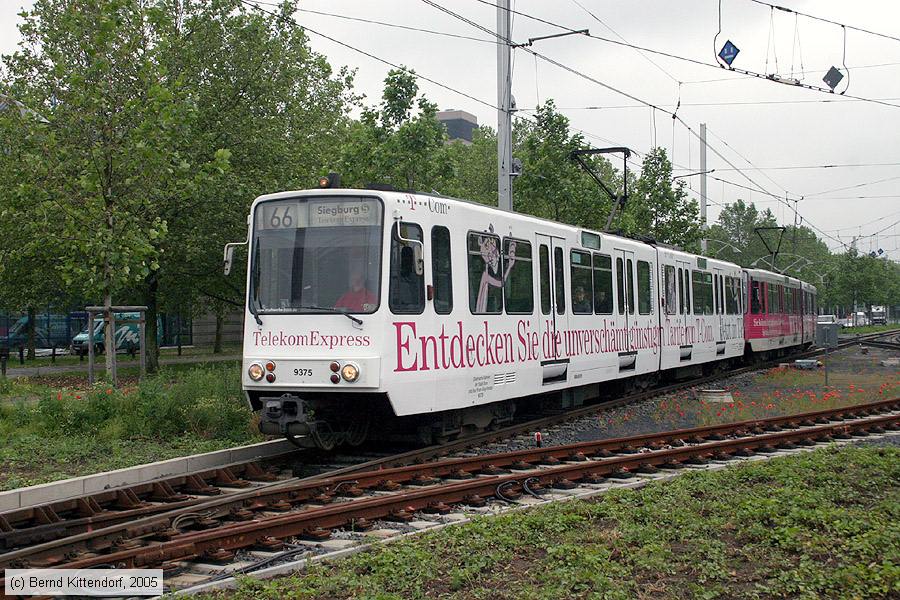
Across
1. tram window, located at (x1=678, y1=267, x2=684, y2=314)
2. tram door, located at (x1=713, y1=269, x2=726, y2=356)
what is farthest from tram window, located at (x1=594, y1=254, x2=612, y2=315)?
tram door, located at (x1=713, y1=269, x2=726, y2=356)

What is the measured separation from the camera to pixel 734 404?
17109 millimetres

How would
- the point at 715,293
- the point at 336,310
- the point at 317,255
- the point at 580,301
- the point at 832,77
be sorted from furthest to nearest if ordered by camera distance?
the point at 715,293 → the point at 832,77 → the point at 580,301 → the point at 317,255 → the point at 336,310

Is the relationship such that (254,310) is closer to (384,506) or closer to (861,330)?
(384,506)

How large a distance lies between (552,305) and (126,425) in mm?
6410

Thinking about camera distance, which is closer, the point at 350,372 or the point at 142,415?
the point at 350,372

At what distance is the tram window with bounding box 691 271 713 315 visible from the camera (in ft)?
73.0

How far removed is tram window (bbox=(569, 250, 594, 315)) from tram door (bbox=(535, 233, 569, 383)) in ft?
1.32

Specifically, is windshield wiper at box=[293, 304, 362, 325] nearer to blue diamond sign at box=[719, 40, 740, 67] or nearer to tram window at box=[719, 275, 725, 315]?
blue diamond sign at box=[719, 40, 740, 67]

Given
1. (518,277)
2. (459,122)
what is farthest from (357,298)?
(459,122)

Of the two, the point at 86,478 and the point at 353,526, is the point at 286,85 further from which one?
the point at 353,526

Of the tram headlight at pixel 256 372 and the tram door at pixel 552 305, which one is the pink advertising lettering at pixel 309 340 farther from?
the tram door at pixel 552 305

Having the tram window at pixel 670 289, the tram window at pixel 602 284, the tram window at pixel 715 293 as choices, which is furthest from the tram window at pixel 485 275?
the tram window at pixel 715 293

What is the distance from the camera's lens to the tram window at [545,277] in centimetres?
1362

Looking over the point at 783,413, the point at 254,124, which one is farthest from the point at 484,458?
the point at 254,124
